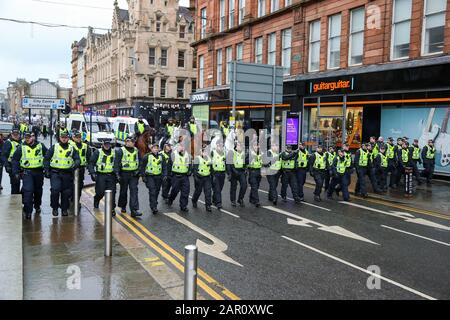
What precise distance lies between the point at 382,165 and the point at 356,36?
30.8 feet

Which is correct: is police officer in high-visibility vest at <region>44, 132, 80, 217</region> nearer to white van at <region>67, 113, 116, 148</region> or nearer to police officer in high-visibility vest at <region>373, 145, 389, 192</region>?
police officer in high-visibility vest at <region>373, 145, 389, 192</region>

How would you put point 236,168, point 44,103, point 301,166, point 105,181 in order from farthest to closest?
point 44,103, point 301,166, point 236,168, point 105,181

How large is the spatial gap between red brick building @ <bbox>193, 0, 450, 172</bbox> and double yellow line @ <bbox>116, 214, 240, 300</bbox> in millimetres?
13668

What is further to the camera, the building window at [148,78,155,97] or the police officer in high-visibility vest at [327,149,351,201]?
the building window at [148,78,155,97]

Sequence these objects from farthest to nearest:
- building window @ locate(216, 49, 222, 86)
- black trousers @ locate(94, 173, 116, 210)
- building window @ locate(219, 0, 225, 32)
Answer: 1. building window @ locate(216, 49, 222, 86)
2. building window @ locate(219, 0, 225, 32)
3. black trousers @ locate(94, 173, 116, 210)

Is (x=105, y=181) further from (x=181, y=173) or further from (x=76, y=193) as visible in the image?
(x=181, y=173)

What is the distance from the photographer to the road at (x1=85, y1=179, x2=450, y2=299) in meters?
6.64

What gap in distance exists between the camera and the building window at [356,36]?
22.5 meters

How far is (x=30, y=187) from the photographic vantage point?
10.6 metres

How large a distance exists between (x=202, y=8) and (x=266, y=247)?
3323cm

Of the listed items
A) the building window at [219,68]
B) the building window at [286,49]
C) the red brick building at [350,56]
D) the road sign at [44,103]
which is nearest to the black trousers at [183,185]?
the road sign at [44,103]

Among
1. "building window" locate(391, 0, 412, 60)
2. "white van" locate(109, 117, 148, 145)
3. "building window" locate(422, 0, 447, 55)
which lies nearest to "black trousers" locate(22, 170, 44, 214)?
"building window" locate(422, 0, 447, 55)

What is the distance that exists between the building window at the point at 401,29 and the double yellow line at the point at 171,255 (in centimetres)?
1503

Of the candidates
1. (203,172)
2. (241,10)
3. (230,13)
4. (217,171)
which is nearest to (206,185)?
(203,172)
